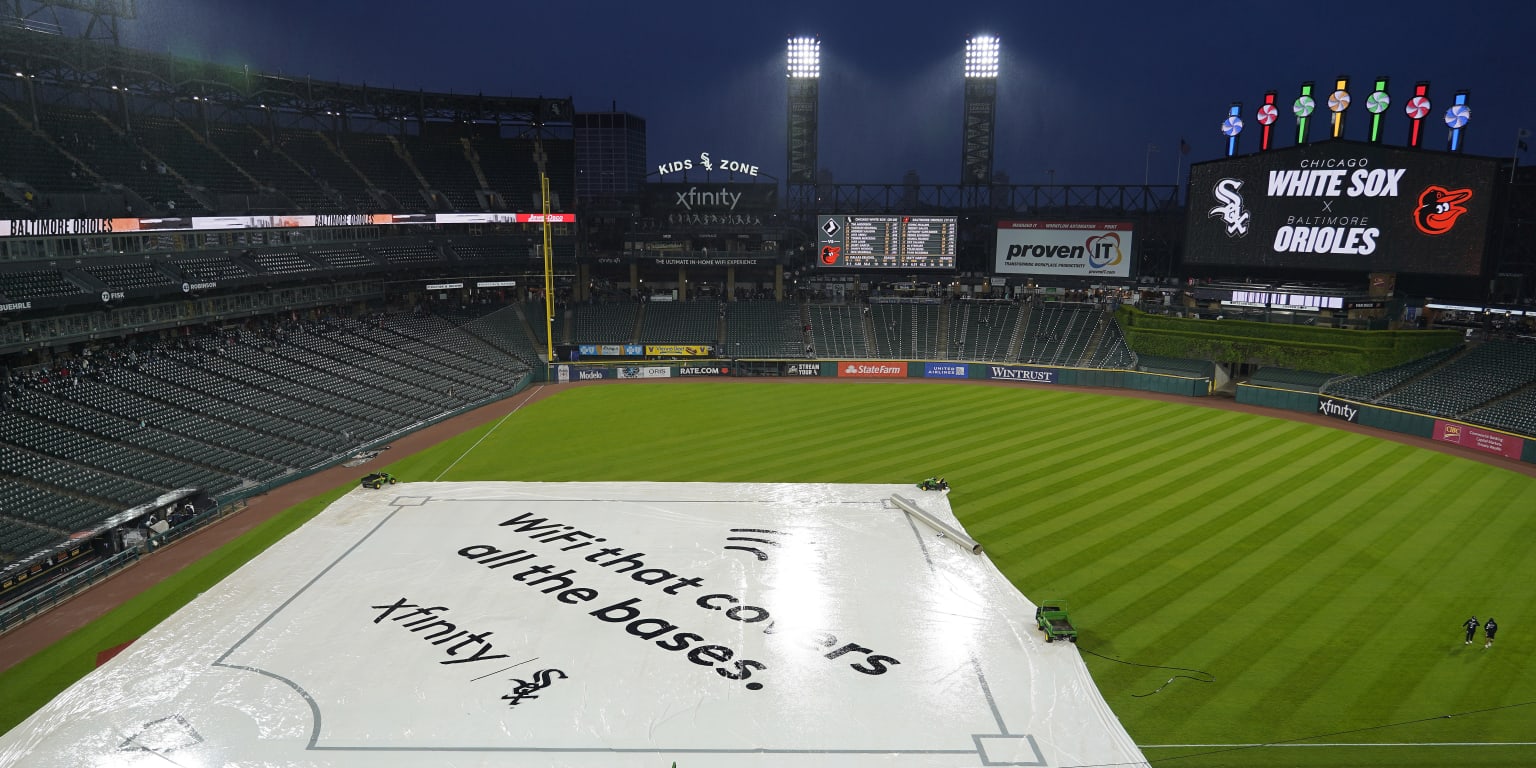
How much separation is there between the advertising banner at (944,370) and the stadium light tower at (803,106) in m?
19.8

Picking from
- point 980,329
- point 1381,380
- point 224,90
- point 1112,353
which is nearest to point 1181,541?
point 1381,380

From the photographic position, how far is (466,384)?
1993 inches

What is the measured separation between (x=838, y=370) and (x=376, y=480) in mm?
34705

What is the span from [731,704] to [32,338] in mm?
33980

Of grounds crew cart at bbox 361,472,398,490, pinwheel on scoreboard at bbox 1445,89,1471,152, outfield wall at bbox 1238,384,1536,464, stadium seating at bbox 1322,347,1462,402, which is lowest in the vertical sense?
grounds crew cart at bbox 361,472,398,490

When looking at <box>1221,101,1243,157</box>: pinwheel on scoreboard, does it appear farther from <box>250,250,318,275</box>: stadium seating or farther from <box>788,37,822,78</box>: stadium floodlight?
<box>250,250,318,275</box>: stadium seating

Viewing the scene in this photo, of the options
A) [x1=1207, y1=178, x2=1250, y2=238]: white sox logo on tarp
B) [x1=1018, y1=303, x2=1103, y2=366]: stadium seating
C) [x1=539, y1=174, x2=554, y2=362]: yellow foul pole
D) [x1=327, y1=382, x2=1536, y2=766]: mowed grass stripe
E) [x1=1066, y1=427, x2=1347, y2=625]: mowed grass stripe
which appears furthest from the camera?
[x1=1018, y1=303, x2=1103, y2=366]: stadium seating

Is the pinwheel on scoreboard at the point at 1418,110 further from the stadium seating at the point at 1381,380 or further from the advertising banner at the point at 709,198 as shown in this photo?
the advertising banner at the point at 709,198

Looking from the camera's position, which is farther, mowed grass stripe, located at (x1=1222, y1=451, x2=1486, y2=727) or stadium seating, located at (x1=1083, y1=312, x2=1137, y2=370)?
stadium seating, located at (x1=1083, y1=312, x2=1137, y2=370)

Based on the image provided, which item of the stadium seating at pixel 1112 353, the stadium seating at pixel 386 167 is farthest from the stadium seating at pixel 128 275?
the stadium seating at pixel 1112 353

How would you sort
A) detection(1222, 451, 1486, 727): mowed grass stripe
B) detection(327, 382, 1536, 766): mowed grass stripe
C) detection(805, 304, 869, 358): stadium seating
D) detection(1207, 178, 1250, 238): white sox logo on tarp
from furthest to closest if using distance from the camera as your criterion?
detection(805, 304, 869, 358): stadium seating
detection(1207, 178, 1250, 238): white sox logo on tarp
detection(327, 382, 1536, 766): mowed grass stripe
detection(1222, 451, 1486, 727): mowed grass stripe

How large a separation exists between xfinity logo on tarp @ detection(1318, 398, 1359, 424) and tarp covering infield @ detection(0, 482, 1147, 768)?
29.1 m

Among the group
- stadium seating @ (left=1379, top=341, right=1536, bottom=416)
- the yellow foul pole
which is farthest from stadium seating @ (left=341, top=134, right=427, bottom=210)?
stadium seating @ (left=1379, top=341, right=1536, bottom=416)

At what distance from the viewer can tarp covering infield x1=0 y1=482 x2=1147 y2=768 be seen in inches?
619
